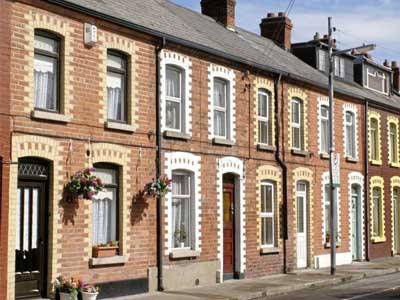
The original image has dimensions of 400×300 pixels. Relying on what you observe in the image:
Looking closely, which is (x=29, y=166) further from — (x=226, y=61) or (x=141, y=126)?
(x=226, y=61)

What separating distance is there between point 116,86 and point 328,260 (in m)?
12.6

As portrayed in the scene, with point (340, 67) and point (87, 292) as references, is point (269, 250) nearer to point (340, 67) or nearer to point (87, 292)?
point (87, 292)

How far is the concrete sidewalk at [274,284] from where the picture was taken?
17.7 meters

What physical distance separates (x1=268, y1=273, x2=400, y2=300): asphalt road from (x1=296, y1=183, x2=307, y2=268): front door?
2898 mm

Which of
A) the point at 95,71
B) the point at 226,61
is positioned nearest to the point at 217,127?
the point at 226,61

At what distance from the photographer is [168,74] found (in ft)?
64.2

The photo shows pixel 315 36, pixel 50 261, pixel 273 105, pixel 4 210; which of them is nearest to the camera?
pixel 4 210

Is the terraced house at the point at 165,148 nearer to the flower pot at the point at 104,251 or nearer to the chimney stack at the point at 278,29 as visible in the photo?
the flower pot at the point at 104,251

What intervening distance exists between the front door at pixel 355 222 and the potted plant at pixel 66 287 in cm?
1687

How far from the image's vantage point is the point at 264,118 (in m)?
23.7

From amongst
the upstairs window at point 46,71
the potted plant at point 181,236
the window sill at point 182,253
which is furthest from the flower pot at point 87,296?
the potted plant at point 181,236

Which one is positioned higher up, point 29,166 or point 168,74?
point 168,74

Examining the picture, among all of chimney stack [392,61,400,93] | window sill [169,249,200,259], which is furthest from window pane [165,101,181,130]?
chimney stack [392,61,400,93]

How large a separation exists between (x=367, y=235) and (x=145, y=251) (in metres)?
14.7
